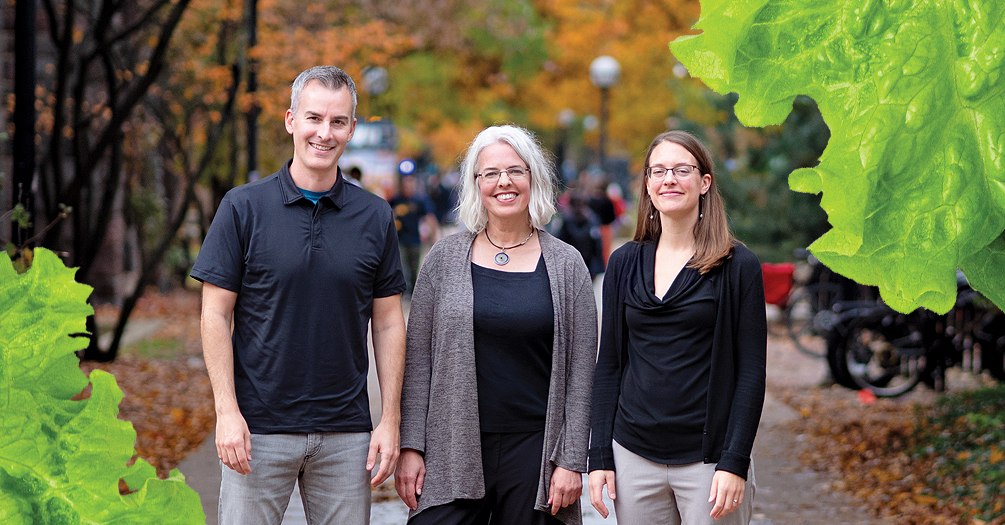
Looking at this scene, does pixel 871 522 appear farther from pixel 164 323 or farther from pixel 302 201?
pixel 164 323

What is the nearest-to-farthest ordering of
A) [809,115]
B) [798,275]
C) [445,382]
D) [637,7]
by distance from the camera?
[445,382], [809,115], [798,275], [637,7]

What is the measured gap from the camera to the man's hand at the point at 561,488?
11.0ft

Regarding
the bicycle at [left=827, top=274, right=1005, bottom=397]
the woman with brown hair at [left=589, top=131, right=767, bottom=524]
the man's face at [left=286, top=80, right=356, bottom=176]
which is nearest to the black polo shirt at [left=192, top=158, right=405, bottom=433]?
the man's face at [left=286, top=80, right=356, bottom=176]

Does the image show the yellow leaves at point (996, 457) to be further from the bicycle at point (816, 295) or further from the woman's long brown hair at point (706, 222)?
the woman's long brown hair at point (706, 222)

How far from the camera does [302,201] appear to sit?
126 inches

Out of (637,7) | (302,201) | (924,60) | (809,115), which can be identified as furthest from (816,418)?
(637,7)

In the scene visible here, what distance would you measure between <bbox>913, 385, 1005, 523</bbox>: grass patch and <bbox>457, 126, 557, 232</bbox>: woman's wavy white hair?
152 inches

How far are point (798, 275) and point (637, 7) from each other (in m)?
7.45

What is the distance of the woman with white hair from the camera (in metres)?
3.40

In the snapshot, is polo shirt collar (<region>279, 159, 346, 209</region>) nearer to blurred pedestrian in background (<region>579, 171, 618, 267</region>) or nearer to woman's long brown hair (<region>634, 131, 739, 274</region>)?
woman's long brown hair (<region>634, 131, 739, 274</region>)

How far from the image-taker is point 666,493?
3.25 meters

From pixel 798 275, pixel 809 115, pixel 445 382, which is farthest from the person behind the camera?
pixel 798 275

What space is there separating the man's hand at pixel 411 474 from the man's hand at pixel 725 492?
926mm

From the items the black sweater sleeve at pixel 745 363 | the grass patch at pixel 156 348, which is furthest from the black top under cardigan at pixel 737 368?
the grass patch at pixel 156 348
